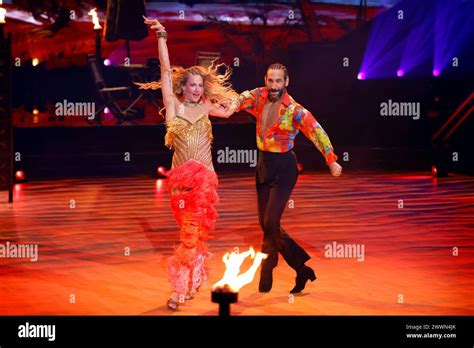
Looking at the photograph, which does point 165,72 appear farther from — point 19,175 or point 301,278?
point 19,175

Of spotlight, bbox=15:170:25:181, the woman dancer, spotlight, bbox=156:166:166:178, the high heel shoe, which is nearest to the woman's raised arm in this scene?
the woman dancer

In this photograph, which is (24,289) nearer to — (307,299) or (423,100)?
(307,299)

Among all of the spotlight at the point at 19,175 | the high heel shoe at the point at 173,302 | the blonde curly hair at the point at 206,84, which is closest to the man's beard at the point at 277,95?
the blonde curly hair at the point at 206,84

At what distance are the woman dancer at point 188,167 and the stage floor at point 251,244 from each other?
324 mm

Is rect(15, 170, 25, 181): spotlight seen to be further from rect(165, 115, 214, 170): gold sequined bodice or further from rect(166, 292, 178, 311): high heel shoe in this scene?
rect(166, 292, 178, 311): high heel shoe

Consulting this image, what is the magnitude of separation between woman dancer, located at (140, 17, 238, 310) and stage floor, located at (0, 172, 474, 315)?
324mm

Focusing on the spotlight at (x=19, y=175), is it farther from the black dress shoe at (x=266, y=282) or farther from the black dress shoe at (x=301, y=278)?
the black dress shoe at (x=301, y=278)

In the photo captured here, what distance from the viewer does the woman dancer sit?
6.49 meters

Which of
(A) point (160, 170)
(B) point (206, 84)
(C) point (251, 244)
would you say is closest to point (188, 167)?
(B) point (206, 84)

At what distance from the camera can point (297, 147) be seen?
51.3 feet

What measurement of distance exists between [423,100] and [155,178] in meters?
4.49
